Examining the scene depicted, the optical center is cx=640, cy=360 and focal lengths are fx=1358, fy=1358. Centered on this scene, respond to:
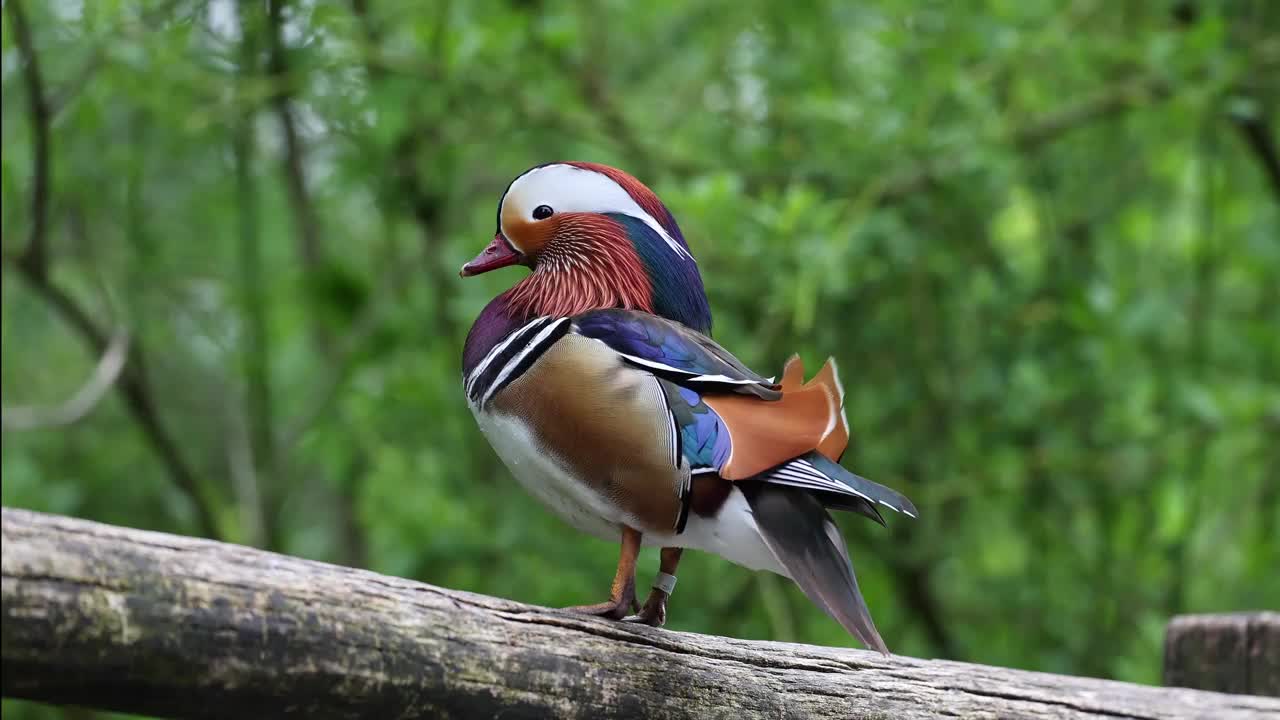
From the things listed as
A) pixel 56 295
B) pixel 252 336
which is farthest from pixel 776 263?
pixel 56 295

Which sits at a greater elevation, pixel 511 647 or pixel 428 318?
pixel 428 318

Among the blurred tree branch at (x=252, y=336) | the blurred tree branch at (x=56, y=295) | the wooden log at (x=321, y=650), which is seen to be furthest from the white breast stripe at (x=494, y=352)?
the blurred tree branch at (x=252, y=336)

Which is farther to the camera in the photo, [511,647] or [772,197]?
[772,197]

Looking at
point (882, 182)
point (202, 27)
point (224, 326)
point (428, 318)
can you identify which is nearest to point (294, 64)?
point (202, 27)

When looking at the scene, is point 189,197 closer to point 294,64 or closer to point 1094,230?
point 294,64

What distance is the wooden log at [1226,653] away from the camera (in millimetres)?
1526

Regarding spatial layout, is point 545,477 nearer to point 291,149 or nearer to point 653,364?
point 653,364

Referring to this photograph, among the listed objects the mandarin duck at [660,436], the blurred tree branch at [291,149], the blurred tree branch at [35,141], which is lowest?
the mandarin duck at [660,436]

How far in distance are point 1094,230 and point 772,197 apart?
1039 mm

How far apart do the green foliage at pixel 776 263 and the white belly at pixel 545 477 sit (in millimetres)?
1015

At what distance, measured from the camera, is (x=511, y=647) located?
932 millimetres

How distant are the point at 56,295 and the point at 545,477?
5.47ft

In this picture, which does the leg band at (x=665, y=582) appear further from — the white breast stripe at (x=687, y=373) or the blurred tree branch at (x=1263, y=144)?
the blurred tree branch at (x=1263, y=144)

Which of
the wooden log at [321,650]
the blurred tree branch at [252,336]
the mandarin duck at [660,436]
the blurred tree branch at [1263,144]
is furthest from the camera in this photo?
the blurred tree branch at [1263,144]
